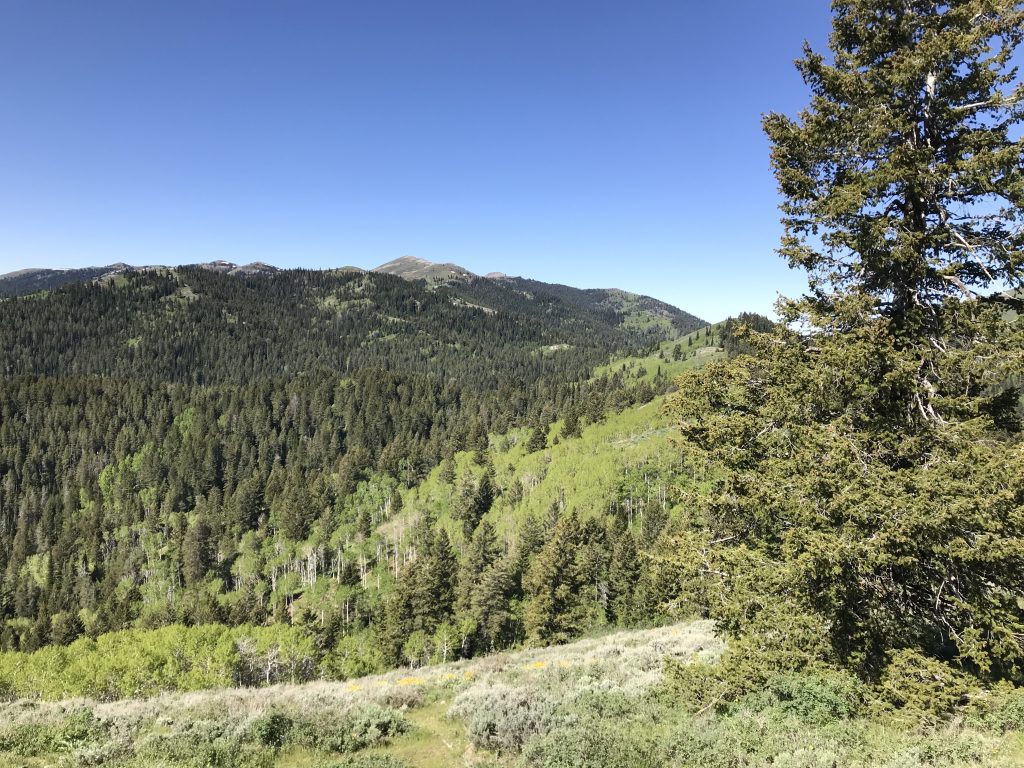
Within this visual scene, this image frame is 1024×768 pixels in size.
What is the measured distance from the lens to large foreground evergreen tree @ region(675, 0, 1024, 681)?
8812 millimetres

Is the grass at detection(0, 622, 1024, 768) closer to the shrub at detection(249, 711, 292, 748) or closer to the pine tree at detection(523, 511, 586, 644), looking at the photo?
the shrub at detection(249, 711, 292, 748)

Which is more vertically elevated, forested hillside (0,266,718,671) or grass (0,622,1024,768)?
grass (0,622,1024,768)

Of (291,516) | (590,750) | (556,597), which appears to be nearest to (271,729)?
(590,750)

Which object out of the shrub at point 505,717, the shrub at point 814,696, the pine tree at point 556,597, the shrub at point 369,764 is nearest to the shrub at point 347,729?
the shrub at point 369,764

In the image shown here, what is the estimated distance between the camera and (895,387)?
10109 millimetres

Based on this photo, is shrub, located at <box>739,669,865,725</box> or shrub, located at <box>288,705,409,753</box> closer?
shrub, located at <box>739,669,865,725</box>

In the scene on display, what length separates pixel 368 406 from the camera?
188 meters

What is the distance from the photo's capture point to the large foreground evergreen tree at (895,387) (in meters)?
8.81

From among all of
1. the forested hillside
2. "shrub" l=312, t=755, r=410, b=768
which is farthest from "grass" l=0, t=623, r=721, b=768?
the forested hillside

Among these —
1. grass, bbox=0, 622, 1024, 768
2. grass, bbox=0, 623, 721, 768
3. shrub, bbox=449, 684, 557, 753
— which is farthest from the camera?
shrub, bbox=449, 684, 557, 753

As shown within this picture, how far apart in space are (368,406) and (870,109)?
188 meters

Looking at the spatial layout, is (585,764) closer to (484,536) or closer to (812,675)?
(812,675)

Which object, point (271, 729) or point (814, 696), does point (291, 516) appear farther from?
point (814, 696)

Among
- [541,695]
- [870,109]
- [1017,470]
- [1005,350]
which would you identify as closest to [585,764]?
[541,695]
